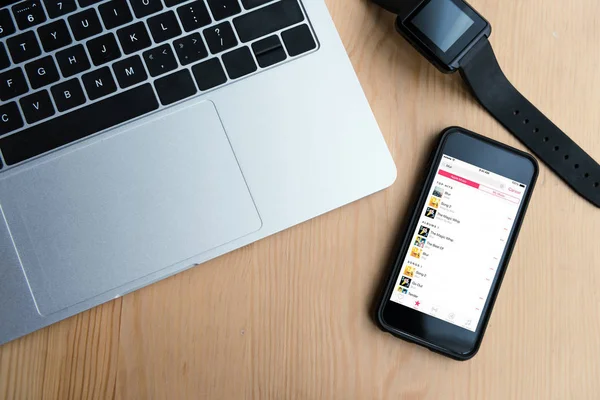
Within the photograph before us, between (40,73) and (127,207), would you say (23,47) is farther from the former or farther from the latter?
(127,207)

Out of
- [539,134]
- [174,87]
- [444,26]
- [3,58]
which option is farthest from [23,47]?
[539,134]

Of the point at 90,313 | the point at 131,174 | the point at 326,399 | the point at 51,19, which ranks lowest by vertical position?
the point at 326,399

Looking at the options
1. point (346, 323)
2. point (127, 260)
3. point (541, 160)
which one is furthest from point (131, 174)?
point (541, 160)

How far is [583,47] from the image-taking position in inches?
20.6

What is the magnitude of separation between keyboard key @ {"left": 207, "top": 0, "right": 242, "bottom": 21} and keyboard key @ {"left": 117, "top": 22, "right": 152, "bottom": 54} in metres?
0.06

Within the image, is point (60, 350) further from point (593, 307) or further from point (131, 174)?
point (593, 307)

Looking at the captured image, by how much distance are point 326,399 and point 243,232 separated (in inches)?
6.5

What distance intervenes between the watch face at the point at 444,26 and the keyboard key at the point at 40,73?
296mm

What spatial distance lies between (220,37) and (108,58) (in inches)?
3.6

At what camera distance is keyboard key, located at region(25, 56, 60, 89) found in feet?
1.43

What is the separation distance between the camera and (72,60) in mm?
437

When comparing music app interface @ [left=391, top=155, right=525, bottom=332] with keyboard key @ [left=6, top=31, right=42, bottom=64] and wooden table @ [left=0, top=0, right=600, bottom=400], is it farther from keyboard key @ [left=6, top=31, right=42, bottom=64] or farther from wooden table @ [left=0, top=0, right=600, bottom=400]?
keyboard key @ [left=6, top=31, right=42, bottom=64]

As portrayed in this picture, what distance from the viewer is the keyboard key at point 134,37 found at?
1.44 feet

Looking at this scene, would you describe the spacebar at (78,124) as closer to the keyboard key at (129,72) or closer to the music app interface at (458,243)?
the keyboard key at (129,72)
